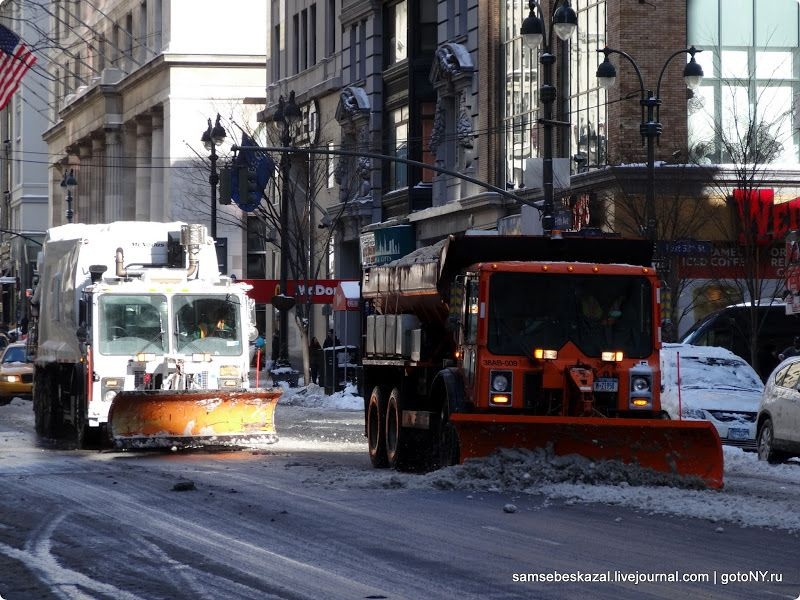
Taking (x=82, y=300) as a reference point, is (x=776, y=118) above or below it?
above

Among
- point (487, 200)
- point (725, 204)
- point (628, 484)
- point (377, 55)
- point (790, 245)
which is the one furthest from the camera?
point (377, 55)

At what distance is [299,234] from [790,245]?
1016 inches

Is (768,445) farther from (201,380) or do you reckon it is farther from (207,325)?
(207,325)

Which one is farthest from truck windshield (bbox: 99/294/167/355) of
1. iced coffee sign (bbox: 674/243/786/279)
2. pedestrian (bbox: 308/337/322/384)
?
pedestrian (bbox: 308/337/322/384)

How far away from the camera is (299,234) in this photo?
51594mm

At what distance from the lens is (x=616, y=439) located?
17.4m

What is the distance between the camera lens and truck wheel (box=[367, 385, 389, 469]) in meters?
21.2

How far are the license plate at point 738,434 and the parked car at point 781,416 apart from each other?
192 cm

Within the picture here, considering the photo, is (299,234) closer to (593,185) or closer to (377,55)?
(377,55)

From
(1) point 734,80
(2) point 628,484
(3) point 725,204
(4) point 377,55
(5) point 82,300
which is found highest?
(4) point 377,55

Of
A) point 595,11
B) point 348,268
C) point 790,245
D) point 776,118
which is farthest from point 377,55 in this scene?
point 790,245

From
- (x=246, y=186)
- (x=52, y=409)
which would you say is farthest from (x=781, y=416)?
(x=246, y=186)

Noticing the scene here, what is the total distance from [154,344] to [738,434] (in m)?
8.88

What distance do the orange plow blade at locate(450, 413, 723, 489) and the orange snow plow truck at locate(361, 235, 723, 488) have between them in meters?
0.01
